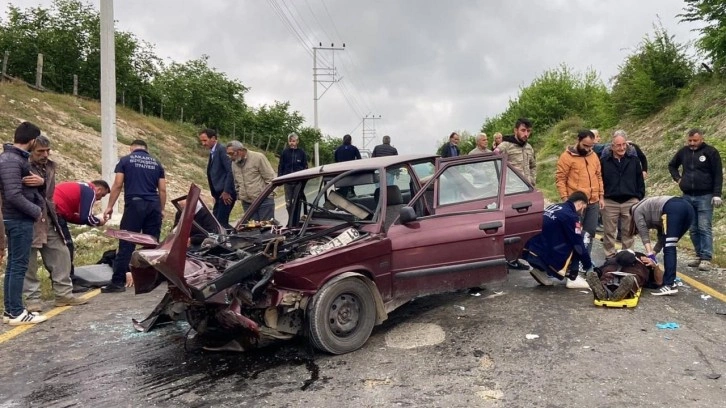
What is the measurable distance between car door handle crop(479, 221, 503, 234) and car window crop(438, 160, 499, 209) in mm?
375

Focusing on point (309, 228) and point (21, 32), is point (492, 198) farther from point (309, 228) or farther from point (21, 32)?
point (21, 32)

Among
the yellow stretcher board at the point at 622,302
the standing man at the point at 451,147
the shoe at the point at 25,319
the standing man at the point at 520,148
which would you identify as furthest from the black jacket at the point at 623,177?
the shoe at the point at 25,319

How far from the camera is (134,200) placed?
240 inches

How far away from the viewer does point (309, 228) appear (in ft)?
15.4

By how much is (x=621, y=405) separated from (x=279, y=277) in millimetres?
2273

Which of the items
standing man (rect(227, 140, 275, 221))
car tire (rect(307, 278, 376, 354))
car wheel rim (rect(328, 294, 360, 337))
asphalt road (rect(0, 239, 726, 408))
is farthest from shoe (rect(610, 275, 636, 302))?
standing man (rect(227, 140, 275, 221))

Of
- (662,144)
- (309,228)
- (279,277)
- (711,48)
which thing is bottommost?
(279,277)

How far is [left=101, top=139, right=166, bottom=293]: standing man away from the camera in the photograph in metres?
6.09

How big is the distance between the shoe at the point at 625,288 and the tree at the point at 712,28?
13.7 m

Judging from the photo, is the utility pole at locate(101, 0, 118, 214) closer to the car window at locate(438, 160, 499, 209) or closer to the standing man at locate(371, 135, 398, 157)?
the standing man at locate(371, 135, 398, 157)

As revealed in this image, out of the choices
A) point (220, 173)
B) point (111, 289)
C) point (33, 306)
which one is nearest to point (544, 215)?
point (220, 173)

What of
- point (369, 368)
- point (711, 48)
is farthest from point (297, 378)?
point (711, 48)

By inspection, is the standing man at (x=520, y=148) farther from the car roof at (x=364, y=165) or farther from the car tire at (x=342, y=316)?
the car tire at (x=342, y=316)

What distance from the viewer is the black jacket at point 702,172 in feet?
20.6
